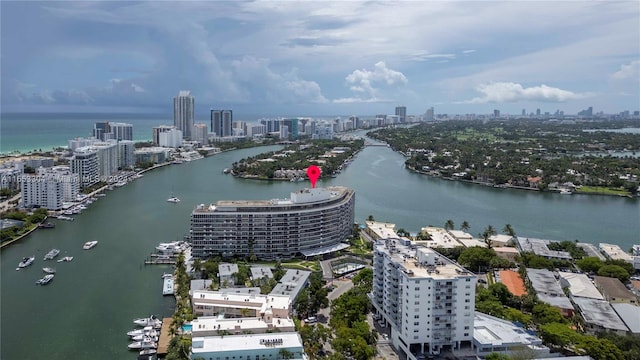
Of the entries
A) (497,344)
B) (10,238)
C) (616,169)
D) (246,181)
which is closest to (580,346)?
(497,344)

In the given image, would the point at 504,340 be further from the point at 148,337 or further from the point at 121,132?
the point at 121,132

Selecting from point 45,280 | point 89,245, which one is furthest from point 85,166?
point 45,280

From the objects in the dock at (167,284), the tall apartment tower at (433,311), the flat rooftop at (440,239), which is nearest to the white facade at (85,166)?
the dock at (167,284)

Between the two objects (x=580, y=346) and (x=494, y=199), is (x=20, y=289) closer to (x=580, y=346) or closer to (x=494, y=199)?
(x=580, y=346)

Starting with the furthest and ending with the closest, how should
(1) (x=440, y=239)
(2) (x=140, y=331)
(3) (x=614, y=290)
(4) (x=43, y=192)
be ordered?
(4) (x=43, y=192)
(1) (x=440, y=239)
(3) (x=614, y=290)
(2) (x=140, y=331)

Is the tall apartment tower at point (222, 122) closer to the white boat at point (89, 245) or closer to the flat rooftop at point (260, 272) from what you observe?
the white boat at point (89, 245)

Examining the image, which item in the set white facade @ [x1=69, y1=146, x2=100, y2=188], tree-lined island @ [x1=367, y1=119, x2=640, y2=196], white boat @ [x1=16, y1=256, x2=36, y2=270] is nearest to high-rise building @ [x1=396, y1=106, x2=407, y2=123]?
tree-lined island @ [x1=367, y1=119, x2=640, y2=196]
